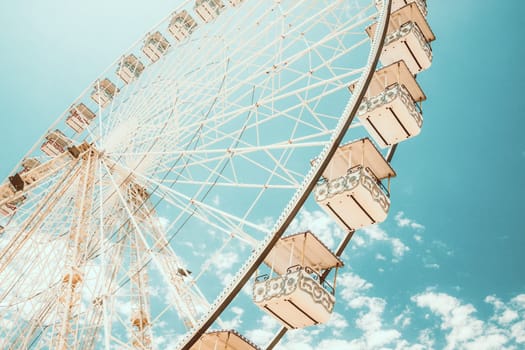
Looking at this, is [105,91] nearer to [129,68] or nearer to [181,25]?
[129,68]

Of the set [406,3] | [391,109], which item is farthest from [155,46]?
[391,109]

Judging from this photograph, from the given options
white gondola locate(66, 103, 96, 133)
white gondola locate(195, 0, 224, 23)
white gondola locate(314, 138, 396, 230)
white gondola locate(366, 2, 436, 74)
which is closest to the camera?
white gondola locate(314, 138, 396, 230)

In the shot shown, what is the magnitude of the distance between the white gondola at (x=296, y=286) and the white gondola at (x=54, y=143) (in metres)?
10.5

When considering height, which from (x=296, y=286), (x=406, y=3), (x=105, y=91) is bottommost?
(x=296, y=286)

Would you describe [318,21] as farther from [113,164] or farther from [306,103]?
[113,164]

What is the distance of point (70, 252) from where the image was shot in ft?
39.4

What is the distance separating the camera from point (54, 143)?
17969 mm

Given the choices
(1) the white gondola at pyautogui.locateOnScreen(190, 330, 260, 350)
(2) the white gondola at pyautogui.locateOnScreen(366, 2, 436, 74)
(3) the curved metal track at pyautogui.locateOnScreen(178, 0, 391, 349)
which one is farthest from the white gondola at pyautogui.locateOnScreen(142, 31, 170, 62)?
(1) the white gondola at pyautogui.locateOnScreen(190, 330, 260, 350)

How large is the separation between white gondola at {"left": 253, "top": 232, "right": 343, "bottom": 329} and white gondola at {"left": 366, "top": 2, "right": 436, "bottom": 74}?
13.9ft

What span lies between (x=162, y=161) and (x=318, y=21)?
4.65 m

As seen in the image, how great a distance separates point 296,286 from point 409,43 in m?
5.45

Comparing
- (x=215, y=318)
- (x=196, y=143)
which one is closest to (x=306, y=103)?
(x=196, y=143)

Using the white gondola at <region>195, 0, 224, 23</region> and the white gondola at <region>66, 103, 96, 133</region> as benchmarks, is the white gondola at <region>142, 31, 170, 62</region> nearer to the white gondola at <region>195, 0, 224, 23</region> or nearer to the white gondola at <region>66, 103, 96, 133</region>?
the white gondola at <region>195, 0, 224, 23</region>

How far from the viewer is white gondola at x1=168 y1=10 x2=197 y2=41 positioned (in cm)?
1806
